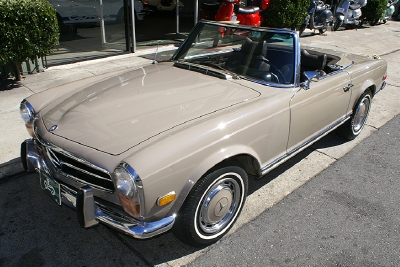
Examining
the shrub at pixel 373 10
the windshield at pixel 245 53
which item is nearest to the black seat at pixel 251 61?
the windshield at pixel 245 53

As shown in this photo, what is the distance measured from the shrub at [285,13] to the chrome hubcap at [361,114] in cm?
661

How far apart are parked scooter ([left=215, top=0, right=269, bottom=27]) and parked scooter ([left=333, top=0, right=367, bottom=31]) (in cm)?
492

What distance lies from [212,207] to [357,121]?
2898 millimetres

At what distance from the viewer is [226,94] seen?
10.2 ft

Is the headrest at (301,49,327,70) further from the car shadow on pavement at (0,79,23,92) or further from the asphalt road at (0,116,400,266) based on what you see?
the car shadow on pavement at (0,79,23,92)

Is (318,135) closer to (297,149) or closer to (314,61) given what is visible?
(297,149)

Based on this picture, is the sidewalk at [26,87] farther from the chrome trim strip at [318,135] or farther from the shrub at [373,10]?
the shrub at [373,10]

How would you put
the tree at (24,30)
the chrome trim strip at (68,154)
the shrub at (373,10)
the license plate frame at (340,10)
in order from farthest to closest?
the shrub at (373,10), the license plate frame at (340,10), the tree at (24,30), the chrome trim strip at (68,154)

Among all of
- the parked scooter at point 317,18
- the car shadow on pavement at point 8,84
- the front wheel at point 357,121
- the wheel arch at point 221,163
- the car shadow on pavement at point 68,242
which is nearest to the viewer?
the wheel arch at point 221,163

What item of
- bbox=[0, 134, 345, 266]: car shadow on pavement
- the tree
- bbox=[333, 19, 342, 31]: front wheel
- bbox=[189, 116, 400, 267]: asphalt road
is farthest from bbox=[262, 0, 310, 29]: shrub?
bbox=[0, 134, 345, 266]: car shadow on pavement

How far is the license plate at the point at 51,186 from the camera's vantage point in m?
2.57

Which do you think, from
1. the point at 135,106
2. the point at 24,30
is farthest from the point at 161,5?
the point at 135,106

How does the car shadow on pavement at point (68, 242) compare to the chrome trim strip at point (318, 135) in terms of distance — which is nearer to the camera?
the car shadow on pavement at point (68, 242)

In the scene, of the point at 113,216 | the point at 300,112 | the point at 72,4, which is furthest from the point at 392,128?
the point at 72,4
